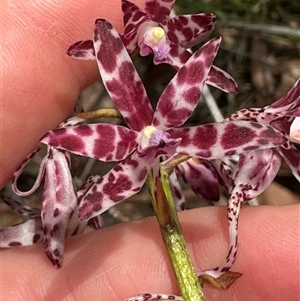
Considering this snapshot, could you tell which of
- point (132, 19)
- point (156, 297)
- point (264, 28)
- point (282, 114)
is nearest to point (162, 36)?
point (132, 19)

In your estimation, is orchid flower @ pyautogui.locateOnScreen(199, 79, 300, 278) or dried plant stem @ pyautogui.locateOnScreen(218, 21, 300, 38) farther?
dried plant stem @ pyautogui.locateOnScreen(218, 21, 300, 38)

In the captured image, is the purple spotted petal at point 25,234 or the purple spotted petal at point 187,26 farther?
the purple spotted petal at point 25,234

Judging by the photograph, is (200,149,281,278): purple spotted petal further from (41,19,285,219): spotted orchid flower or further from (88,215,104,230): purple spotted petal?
(88,215,104,230): purple spotted petal

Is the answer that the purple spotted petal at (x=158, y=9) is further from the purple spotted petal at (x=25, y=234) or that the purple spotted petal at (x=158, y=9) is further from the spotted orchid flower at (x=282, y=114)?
the purple spotted petal at (x=25, y=234)

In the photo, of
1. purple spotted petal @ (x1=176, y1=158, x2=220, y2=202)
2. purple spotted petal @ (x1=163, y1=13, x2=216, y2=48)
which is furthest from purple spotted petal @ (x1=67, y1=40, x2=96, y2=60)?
purple spotted petal @ (x1=176, y1=158, x2=220, y2=202)

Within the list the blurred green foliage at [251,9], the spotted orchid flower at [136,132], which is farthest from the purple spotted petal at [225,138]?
the blurred green foliage at [251,9]

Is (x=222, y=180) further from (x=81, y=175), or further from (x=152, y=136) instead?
(x=81, y=175)

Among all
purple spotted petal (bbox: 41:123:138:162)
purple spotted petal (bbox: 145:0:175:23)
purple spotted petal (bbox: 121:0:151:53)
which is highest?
purple spotted petal (bbox: 121:0:151:53)
